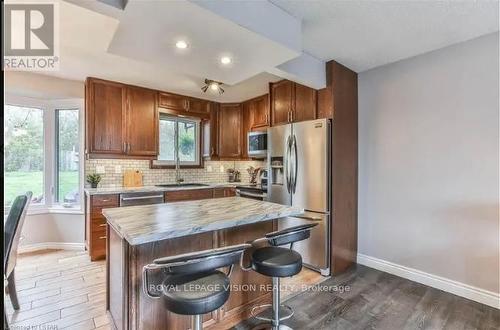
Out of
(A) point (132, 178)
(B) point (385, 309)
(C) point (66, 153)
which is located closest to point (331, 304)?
(B) point (385, 309)

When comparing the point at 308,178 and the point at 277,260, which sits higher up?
the point at 308,178

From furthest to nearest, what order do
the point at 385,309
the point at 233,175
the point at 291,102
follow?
the point at 233,175, the point at 291,102, the point at 385,309

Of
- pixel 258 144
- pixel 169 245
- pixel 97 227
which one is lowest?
pixel 97 227

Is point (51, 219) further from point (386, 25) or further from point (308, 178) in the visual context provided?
point (386, 25)

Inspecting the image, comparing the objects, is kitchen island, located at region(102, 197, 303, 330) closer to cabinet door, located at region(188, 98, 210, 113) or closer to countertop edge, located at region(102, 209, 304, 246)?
countertop edge, located at region(102, 209, 304, 246)

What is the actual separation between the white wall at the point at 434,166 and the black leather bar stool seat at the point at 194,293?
249cm

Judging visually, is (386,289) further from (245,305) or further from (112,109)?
(112,109)

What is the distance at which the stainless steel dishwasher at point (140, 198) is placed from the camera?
11.3ft

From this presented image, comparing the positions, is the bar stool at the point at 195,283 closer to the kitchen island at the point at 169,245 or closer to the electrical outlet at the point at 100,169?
the kitchen island at the point at 169,245

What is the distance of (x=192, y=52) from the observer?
2117 millimetres

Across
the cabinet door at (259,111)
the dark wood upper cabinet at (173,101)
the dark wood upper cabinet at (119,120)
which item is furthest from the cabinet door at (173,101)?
the cabinet door at (259,111)

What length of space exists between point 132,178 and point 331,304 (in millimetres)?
3286

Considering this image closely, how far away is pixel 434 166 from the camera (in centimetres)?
273

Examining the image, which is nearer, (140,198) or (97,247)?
(97,247)
